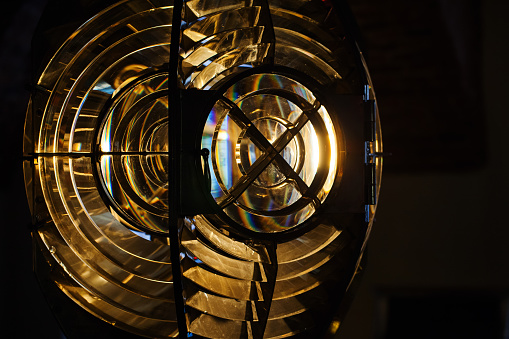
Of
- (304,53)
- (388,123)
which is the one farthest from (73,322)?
(388,123)

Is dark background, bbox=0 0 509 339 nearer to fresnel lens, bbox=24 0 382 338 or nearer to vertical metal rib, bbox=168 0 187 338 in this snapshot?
fresnel lens, bbox=24 0 382 338

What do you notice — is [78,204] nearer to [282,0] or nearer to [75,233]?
[75,233]

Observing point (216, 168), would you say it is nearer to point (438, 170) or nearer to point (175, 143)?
point (175, 143)

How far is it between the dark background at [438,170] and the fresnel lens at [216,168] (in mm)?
1105

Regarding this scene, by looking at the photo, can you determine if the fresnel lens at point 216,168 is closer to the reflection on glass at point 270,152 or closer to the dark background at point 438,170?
the reflection on glass at point 270,152

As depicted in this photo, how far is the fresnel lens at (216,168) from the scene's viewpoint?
0.52 m

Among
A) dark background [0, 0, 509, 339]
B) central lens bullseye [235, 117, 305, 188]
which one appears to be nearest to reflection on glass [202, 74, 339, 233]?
central lens bullseye [235, 117, 305, 188]

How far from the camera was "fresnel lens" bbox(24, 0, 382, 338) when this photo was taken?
52 centimetres

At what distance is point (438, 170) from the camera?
1879 mm

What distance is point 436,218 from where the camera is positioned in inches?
72.7

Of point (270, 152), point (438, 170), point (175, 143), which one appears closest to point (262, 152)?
point (270, 152)

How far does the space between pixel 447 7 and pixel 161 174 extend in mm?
1471

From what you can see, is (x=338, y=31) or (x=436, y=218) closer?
(x=338, y=31)

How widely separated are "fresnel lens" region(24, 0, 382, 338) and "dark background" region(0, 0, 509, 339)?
1.10 metres
